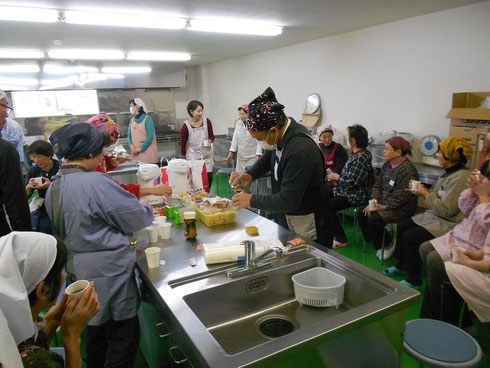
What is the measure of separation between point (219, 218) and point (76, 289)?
1044 mm

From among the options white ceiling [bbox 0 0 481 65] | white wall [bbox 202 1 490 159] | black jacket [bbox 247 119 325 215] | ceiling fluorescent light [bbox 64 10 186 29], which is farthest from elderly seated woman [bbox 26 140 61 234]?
white wall [bbox 202 1 490 159]

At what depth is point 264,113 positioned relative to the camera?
1.89 meters

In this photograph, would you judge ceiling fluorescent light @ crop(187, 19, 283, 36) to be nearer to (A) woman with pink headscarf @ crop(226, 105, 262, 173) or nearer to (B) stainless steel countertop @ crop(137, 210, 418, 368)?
(A) woman with pink headscarf @ crop(226, 105, 262, 173)

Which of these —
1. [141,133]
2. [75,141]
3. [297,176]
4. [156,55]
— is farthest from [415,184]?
[156,55]

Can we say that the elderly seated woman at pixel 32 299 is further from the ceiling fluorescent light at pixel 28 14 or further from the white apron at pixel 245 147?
the white apron at pixel 245 147

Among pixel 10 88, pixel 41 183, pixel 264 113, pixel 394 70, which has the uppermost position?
pixel 10 88

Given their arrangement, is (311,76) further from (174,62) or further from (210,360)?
(210,360)

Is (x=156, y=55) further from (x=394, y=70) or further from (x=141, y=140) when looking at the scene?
(x=394, y=70)

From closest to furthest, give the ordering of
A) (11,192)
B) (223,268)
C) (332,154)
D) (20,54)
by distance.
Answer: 1. (223,268)
2. (11,192)
3. (332,154)
4. (20,54)

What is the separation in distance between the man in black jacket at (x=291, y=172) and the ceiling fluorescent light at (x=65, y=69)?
721 centimetres

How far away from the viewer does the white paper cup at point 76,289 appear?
1.17 m

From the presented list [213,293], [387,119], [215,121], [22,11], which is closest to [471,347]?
[213,293]

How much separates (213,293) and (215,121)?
26.5 ft

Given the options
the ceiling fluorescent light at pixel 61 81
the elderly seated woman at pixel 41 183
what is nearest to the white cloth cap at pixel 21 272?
the elderly seated woman at pixel 41 183
